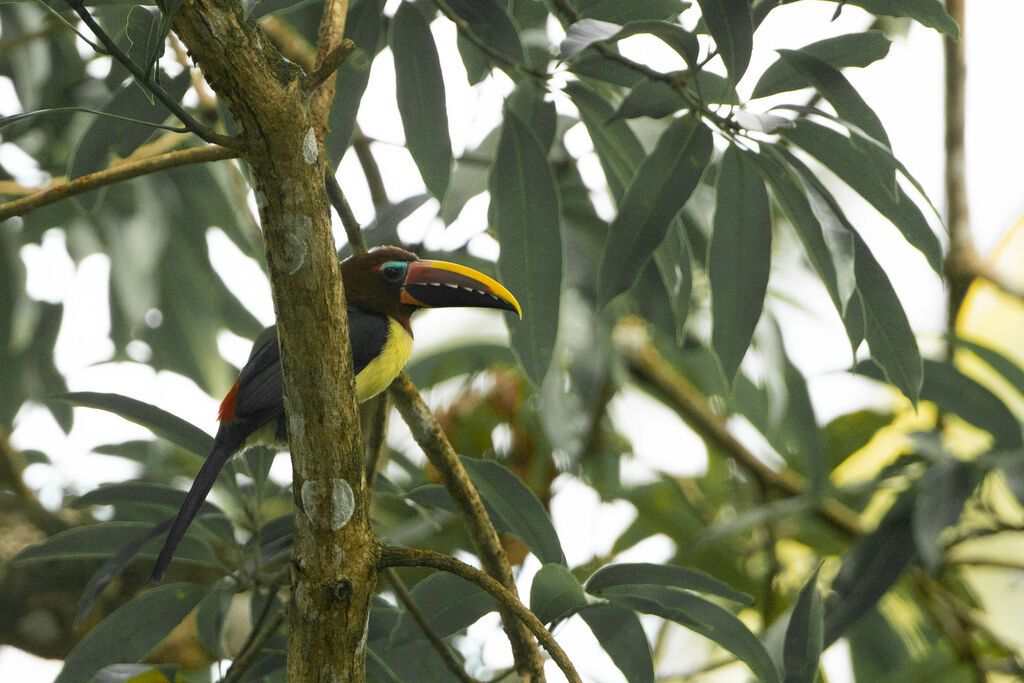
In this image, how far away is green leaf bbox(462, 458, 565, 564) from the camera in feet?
5.30

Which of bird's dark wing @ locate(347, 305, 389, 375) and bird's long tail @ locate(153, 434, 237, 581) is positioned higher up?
bird's dark wing @ locate(347, 305, 389, 375)

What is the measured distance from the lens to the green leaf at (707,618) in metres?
1.60

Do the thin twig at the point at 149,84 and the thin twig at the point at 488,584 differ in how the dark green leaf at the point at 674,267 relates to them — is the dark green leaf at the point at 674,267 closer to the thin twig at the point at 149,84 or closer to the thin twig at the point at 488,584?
the thin twig at the point at 488,584

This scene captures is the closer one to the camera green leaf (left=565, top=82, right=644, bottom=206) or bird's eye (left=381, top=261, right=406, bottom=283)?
green leaf (left=565, top=82, right=644, bottom=206)

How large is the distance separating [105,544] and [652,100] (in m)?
1.31

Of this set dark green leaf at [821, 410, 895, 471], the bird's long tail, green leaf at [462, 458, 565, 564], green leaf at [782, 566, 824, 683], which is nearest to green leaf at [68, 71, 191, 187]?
the bird's long tail

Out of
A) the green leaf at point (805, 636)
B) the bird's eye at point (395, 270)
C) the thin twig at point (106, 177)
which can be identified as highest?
the bird's eye at point (395, 270)

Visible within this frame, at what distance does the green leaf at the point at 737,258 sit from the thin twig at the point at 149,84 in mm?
861

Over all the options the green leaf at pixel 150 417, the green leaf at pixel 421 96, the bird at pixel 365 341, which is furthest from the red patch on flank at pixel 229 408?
the green leaf at pixel 421 96

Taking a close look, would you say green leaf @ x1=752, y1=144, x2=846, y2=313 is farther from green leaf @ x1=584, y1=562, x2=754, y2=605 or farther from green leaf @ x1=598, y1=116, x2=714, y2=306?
green leaf @ x1=584, y1=562, x2=754, y2=605

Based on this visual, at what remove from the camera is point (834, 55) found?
1.50 m

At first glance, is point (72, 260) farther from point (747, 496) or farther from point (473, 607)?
point (747, 496)

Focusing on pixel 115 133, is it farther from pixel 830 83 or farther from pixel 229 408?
pixel 830 83

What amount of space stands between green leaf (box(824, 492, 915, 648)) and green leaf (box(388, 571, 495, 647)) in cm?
A: 111
